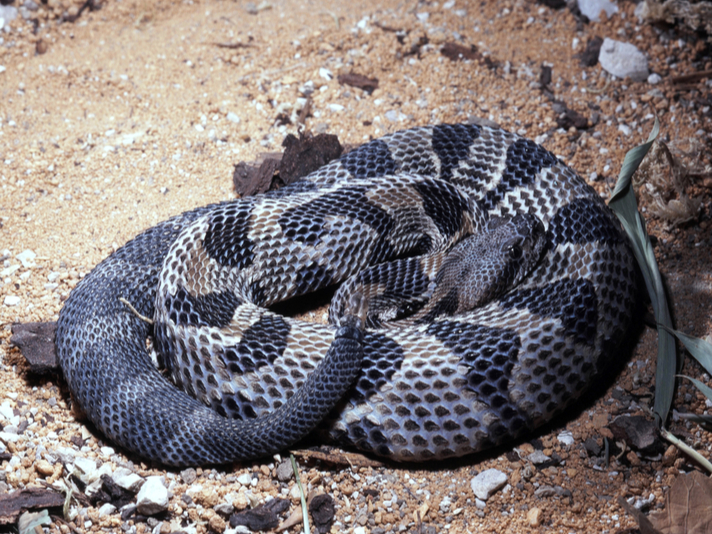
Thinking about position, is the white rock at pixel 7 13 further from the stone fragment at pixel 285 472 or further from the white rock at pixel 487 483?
the white rock at pixel 487 483

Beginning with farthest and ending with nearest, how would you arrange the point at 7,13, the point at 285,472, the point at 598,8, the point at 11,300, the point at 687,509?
the point at 7,13 < the point at 598,8 < the point at 11,300 < the point at 285,472 < the point at 687,509

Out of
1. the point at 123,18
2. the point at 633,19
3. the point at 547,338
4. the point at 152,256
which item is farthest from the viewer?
the point at 123,18

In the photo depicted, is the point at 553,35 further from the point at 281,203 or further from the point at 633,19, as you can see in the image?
the point at 281,203

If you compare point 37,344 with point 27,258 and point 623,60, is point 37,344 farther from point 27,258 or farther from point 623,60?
point 623,60

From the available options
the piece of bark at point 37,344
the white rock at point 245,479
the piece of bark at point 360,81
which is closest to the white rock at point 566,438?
the white rock at point 245,479

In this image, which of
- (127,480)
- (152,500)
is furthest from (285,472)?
(127,480)

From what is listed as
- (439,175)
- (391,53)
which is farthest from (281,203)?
(391,53)
